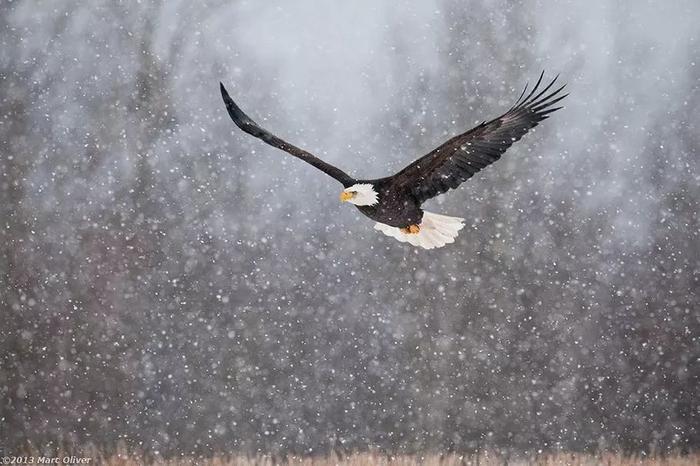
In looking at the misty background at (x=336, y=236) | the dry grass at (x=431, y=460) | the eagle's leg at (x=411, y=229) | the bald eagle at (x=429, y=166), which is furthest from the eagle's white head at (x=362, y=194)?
the dry grass at (x=431, y=460)

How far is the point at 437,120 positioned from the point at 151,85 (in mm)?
1635

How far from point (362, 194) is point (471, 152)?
38 centimetres

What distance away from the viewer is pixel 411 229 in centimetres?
309

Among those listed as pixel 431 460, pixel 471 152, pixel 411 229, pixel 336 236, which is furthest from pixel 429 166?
pixel 431 460

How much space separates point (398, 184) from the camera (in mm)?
2803

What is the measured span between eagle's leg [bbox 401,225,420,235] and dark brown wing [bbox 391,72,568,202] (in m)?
0.29

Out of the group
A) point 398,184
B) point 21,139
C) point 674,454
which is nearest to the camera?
point 398,184

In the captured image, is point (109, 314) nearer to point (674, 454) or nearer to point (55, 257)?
point (55, 257)

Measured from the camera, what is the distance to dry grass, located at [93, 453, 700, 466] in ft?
14.3

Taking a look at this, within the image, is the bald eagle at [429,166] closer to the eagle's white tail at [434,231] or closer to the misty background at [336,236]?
the eagle's white tail at [434,231]

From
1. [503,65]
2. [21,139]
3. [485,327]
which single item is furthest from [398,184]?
[21,139]

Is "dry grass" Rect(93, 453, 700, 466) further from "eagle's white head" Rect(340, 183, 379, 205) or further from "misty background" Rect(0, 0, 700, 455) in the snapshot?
"eagle's white head" Rect(340, 183, 379, 205)

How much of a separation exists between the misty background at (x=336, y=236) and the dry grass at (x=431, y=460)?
0.06 m

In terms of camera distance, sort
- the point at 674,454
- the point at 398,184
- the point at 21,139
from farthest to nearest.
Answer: the point at 21,139, the point at 674,454, the point at 398,184
